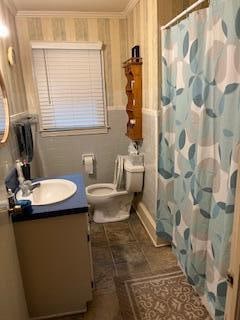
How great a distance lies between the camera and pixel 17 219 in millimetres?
1379

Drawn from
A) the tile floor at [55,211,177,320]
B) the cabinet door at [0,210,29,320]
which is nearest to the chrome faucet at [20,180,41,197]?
the cabinet door at [0,210,29,320]

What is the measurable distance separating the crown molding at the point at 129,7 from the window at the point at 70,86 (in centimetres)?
45

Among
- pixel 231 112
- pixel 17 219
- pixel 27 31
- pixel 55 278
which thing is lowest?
pixel 55 278

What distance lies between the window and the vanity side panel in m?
1.75

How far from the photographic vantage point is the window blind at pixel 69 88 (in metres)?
2.78

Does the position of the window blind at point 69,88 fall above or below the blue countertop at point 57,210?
above

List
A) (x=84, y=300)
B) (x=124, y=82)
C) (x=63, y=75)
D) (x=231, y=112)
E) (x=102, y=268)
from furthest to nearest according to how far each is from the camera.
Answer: (x=124, y=82), (x=63, y=75), (x=102, y=268), (x=84, y=300), (x=231, y=112)

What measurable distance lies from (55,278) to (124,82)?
237 cm

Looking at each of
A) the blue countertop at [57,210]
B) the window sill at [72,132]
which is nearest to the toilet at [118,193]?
the window sill at [72,132]

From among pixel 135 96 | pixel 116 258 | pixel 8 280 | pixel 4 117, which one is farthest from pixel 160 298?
pixel 135 96

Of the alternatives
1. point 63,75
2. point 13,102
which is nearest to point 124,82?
point 63,75

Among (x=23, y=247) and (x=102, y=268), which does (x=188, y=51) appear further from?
(x=102, y=268)

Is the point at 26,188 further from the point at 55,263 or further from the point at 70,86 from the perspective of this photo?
the point at 70,86

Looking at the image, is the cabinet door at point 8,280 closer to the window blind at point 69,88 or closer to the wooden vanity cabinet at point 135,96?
the wooden vanity cabinet at point 135,96
